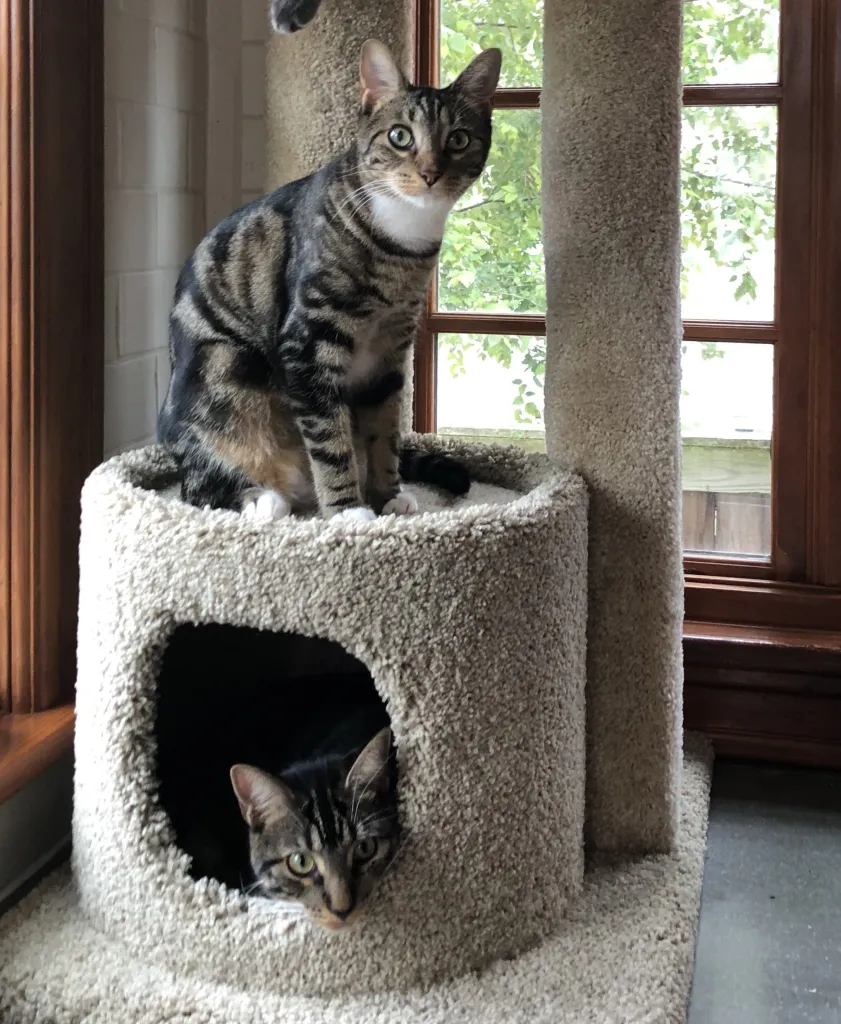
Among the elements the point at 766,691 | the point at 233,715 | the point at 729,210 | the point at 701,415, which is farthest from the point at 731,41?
the point at 233,715

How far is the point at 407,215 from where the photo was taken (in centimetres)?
133

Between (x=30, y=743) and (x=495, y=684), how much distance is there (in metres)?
0.59

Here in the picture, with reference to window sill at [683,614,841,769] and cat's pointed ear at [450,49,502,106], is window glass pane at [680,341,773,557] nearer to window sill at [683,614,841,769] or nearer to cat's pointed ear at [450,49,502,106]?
window sill at [683,614,841,769]

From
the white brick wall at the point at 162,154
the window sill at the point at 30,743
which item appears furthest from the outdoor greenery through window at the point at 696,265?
the window sill at the point at 30,743

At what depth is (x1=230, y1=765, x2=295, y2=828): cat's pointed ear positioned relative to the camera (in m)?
1.16

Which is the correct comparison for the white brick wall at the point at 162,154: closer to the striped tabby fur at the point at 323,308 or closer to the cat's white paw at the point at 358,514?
the striped tabby fur at the point at 323,308

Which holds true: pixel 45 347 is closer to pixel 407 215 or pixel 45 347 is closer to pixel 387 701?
pixel 407 215

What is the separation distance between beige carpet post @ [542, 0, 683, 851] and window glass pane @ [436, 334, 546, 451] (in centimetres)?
49

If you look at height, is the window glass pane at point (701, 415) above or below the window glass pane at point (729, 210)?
below

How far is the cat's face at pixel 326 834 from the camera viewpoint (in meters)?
1.13

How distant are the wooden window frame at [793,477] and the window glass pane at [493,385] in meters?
0.27

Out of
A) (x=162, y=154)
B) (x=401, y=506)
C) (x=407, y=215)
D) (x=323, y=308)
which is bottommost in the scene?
(x=401, y=506)

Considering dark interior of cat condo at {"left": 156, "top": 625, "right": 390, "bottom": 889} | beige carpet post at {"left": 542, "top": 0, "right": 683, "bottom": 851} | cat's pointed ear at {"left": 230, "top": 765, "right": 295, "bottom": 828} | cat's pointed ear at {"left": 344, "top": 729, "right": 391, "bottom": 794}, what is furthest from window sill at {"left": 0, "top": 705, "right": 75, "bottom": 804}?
beige carpet post at {"left": 542, "top": 0, "right": 683, "bottom": 851}

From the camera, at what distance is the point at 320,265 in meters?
1.34
